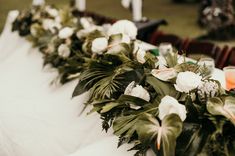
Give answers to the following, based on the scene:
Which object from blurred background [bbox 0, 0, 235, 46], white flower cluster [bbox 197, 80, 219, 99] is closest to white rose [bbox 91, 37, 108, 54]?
white flower cluster [bbox 197, 80, 219, 99]

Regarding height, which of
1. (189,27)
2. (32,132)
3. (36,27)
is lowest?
(189,27)

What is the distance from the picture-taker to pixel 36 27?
3.33 meters

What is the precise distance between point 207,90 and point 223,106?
0.13 metres

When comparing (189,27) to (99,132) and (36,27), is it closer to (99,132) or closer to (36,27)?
(36,27)

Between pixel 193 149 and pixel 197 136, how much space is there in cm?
5

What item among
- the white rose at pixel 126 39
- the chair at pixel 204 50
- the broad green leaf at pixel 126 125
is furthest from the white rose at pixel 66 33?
the broad green leaf at pixel 126 125

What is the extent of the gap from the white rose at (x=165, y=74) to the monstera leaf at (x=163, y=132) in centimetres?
29

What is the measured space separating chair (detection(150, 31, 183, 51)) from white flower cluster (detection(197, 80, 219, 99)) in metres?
2.02

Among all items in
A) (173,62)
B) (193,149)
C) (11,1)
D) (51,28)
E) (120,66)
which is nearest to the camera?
(193,149)

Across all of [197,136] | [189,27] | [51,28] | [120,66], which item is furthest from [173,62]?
[189,27]

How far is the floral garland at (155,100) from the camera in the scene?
1229mm

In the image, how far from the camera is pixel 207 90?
139 centimetres

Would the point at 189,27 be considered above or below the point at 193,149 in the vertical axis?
below

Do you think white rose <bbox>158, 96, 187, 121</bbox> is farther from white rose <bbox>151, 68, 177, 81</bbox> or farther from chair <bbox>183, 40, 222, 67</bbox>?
chair <bbox>183, 40, 222, 67</bbox>
